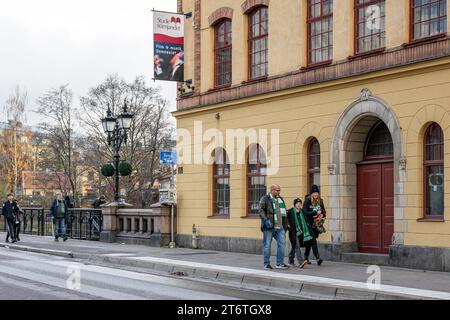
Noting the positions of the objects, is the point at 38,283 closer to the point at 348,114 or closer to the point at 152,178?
the point at 348,114

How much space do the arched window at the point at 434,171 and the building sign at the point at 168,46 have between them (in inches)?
390

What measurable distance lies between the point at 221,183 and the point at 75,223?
28.9 ft

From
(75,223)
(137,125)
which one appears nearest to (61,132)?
(137,125)

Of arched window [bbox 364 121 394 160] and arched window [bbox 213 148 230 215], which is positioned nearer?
arched window [bbox 364 121 394 160]

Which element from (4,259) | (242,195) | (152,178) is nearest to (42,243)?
(4,259)

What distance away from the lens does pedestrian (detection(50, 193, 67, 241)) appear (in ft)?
96.5

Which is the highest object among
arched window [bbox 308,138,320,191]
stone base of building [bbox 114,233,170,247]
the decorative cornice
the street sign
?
the decorative cornice

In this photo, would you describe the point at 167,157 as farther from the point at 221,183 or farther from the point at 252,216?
the point at 252,216

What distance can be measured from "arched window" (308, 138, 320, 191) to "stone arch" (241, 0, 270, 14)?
4430 mm

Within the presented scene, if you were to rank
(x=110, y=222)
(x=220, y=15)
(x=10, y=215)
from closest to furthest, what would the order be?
(x=220, y=15), (x=110, y=222), (x=10, y=215)

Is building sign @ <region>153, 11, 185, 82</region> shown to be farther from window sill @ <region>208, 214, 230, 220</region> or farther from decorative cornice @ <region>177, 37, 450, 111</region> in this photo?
window sill @ <region>208, 214, 230, 220</region>

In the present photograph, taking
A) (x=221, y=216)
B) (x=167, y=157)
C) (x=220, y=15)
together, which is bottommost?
(x=221, y=216)

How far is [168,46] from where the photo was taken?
82.7 feet

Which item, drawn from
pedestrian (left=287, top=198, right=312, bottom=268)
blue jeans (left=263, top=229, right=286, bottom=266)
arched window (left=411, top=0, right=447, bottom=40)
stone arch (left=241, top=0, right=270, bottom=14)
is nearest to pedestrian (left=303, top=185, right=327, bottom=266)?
pedestrian (left=287, top=198, right=312, bottom=268)
